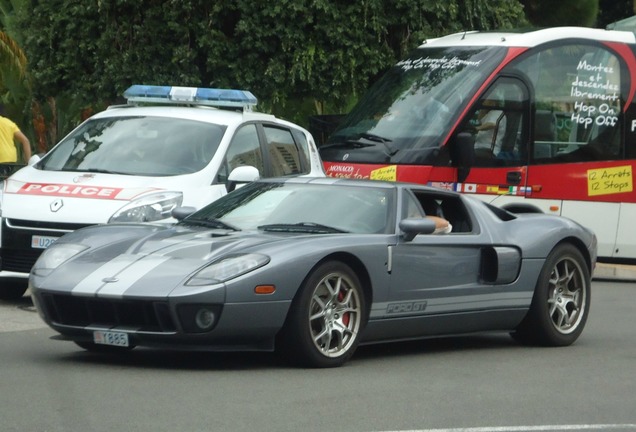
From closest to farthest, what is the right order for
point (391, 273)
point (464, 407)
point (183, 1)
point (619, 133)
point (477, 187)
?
point (464, 407), point (391, 273), point (477, 187), point (619, 133), point (183, 1)

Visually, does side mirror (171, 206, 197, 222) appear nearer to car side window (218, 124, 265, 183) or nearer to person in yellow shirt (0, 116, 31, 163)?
car side window (218, 124, 265, 183)

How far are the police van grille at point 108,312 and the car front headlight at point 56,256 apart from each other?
279 millimetres

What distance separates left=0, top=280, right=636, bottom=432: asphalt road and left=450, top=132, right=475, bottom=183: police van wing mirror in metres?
6.02

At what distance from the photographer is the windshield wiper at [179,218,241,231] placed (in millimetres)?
9336

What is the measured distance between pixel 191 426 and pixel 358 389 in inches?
60.3

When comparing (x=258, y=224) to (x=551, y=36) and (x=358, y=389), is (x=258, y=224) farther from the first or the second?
(x=551, y=36)

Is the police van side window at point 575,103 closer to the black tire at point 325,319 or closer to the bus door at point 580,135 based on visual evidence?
the bus door at point 580,135

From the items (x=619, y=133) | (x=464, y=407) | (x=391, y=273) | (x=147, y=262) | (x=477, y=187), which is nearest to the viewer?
(x=464, y=407)

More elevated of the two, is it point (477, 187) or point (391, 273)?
point (391, 273)

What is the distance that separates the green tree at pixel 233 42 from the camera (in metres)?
19.2

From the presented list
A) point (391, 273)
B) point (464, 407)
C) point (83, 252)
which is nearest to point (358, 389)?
point (464, 407)

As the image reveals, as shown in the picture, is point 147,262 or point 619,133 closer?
point 147,262

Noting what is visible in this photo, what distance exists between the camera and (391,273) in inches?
361

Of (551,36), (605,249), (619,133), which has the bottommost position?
(605,249)
